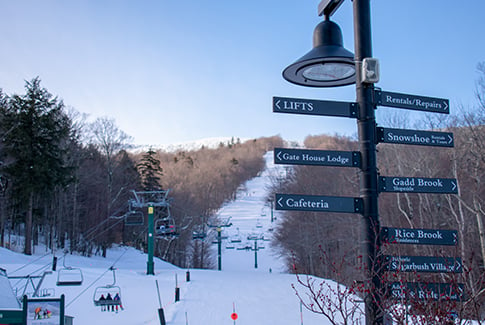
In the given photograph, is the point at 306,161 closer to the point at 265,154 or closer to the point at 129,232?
the point at 129,232

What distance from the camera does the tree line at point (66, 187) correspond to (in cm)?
3266

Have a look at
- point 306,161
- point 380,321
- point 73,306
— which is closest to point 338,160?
point 306,161

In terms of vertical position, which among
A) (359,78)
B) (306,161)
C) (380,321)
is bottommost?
(380,321)

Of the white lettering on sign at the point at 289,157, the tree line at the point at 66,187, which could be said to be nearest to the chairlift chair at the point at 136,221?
the tree line at the point at 66,187

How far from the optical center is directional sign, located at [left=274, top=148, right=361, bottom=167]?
4547mm

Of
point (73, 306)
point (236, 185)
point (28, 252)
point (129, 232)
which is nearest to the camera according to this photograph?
point (73, 306)

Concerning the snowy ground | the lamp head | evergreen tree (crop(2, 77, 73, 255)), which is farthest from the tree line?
the lamp head

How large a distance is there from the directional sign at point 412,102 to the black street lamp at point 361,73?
228mm

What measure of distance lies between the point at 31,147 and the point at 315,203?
3289 cm

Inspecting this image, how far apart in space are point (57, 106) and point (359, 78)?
115ft

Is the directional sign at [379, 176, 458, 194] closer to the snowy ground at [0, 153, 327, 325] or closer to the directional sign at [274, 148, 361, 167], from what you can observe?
the directional sign at [274, 148, 361, 167]

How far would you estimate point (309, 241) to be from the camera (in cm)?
4659

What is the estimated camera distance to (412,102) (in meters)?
4.87

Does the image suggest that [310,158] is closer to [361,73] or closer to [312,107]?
[312,107]
